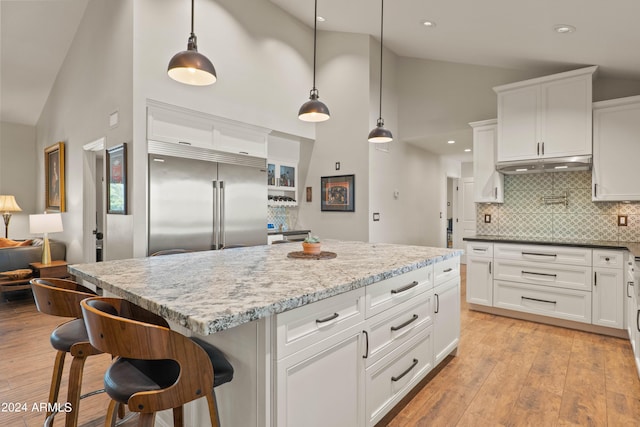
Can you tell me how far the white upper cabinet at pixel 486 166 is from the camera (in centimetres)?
433

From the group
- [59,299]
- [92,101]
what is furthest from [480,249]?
[92,101]

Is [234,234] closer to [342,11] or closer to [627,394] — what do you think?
[342,11]

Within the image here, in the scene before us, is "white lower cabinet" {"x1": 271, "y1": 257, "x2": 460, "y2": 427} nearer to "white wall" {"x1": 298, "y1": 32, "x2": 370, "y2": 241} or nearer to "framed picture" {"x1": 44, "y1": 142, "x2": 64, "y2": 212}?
"white wall" {"x1": 298, "y1": 32, "x2": 370, "y2": 241}

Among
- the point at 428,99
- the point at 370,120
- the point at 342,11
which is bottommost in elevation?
the point at 370,120

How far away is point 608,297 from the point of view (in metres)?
3.40

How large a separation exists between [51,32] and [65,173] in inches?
74.5

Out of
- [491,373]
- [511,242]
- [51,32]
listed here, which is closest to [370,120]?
[511,242]

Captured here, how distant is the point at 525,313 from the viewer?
392cm

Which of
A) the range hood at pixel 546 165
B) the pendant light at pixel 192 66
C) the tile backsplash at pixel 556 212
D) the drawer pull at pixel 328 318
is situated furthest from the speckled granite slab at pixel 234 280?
the tile backsplash at pixel 556 212

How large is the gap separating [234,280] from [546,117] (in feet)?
13.0

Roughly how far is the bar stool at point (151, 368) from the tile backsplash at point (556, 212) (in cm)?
435

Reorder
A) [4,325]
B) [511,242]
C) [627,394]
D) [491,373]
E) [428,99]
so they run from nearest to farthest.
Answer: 1. [627,394]
2. [491,373]
3. [4,325]
4. [511,242]
5. [428,99]

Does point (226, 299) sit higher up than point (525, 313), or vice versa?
point (226, 299)

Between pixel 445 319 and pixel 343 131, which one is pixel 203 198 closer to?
pixel 343 131
